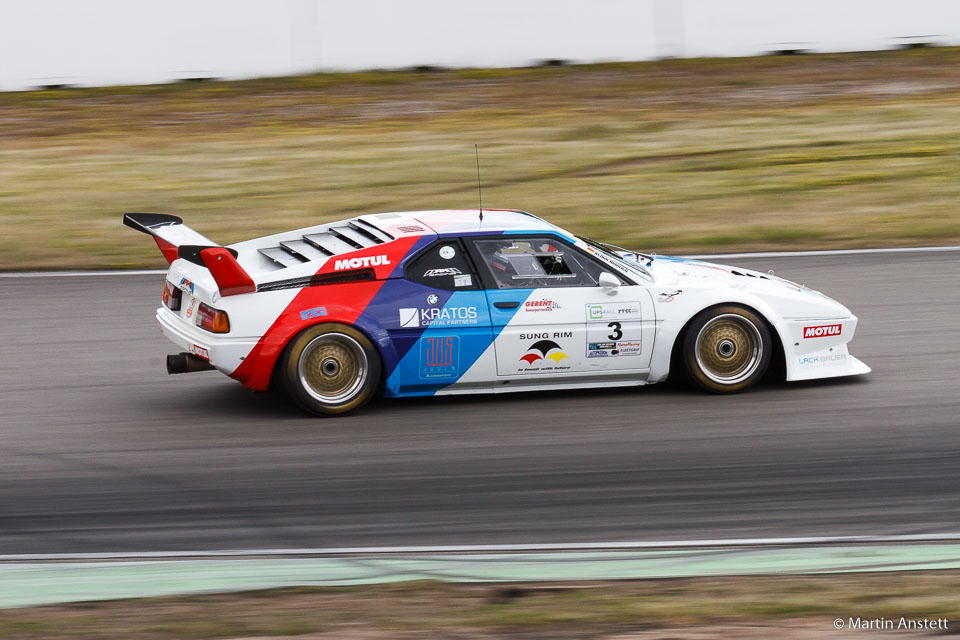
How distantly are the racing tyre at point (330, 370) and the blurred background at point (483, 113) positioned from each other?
20.2 ft

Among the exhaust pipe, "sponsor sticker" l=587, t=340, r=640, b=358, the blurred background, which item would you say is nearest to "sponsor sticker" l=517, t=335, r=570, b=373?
"sponsor sticker" l=587, t=340, r=640, b=358

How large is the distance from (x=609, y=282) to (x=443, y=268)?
3.58 feet

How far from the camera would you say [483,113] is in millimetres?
18750

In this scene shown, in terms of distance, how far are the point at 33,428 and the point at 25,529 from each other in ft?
5.56

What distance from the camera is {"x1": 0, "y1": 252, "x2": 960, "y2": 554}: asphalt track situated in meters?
6.02

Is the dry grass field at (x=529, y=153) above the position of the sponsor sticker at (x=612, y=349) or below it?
above

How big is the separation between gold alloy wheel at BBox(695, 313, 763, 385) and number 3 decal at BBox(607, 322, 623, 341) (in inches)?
21.3

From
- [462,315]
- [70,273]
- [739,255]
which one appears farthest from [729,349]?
[70,273]

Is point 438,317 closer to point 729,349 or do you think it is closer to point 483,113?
point 729,349

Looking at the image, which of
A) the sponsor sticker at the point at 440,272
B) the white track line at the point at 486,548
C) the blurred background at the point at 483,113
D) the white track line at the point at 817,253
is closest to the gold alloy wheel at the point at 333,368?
the sponsor sticker at the point at 440,272

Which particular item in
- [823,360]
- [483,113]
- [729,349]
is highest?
[483,113]

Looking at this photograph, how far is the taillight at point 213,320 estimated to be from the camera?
24.1ft

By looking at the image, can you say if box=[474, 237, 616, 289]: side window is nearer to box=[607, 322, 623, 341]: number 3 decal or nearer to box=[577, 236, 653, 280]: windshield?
box=[577, 236, 653, 280]: windshield

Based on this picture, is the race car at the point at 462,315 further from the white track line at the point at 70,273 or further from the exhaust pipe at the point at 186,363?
the white track line at the point at 70,273
